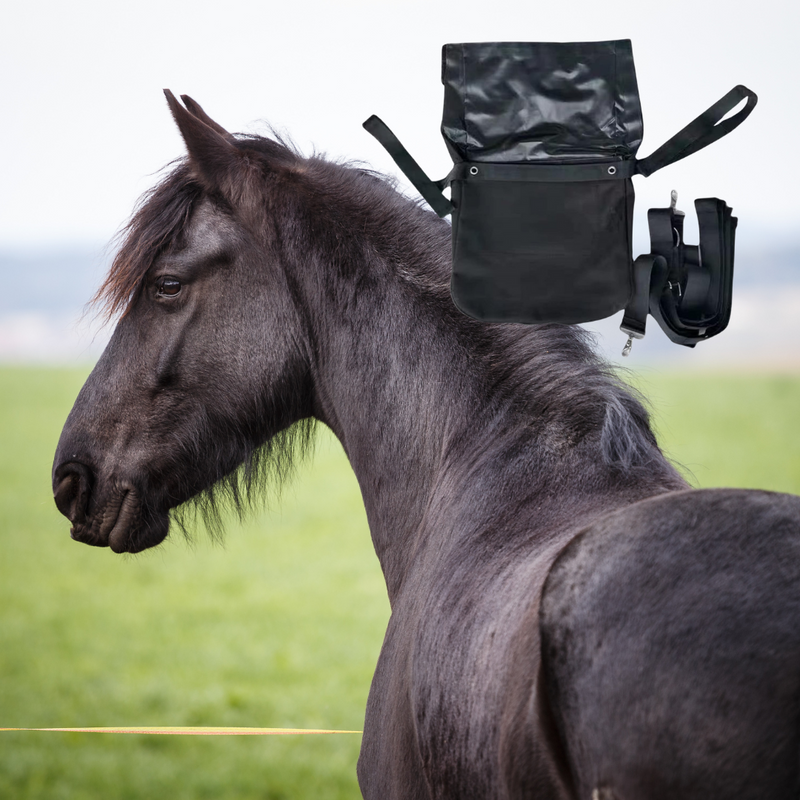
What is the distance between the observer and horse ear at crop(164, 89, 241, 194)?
2.21 m

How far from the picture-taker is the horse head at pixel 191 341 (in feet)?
7.41

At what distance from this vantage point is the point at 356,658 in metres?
8.48

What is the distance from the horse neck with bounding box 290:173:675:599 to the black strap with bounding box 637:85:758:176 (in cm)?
46

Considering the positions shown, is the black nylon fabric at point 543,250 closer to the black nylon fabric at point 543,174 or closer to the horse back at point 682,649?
the black nylon fabric at point 543,174

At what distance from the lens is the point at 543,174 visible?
185 cm

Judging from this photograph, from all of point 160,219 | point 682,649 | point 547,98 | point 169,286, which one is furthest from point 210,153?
point 682,649

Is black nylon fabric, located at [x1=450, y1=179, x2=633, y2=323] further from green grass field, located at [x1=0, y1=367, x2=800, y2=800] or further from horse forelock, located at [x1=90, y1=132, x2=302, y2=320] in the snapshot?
horse forelock, located at [x1=90, y1=132, x2=302, y2=320]

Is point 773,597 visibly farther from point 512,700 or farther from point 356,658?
point 356,658

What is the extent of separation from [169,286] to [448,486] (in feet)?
3.24

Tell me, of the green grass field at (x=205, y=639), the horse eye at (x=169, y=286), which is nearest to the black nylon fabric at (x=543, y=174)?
the green grass field at (x=205, y=639)

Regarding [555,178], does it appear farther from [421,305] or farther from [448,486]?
[448,486]

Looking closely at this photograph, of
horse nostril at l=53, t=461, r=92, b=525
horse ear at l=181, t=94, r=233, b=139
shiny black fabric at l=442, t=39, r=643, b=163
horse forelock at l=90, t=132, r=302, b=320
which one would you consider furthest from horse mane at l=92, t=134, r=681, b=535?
shiny black fabric at l=442, t=39, r=643, b=163

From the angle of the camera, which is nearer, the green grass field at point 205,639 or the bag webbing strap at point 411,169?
the bag webbing strap at point 411,169

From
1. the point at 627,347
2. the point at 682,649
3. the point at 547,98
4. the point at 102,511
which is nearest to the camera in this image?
the point at 682,649
